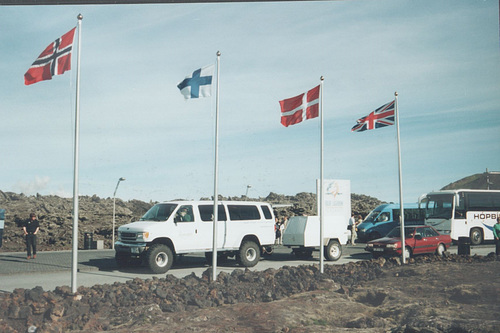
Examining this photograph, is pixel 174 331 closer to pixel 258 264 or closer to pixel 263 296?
pixel 263 296

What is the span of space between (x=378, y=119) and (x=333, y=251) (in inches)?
233

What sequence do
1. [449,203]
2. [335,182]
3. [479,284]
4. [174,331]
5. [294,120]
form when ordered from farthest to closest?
[335,182]
[449,203]
[294,120]
[479,284]
[174,331]

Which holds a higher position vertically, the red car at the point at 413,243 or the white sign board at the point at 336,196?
the white sign board at the point at 336,196

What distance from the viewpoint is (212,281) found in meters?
13.1

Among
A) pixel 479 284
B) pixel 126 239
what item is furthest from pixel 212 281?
pixel 479 284

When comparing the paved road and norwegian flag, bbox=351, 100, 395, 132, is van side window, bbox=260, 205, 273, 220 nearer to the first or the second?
the paved road

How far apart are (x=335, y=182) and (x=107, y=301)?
23.2m

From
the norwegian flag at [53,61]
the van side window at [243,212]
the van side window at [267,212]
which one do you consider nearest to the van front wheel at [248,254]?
the van side window at [243,212]

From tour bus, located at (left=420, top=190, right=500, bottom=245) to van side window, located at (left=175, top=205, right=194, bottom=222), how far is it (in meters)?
16.9

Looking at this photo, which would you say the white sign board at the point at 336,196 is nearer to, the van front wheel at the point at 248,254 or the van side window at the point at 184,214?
the van front wheel at the point at 248,254

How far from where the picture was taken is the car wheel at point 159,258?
617 inches

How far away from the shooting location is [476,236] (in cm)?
2858

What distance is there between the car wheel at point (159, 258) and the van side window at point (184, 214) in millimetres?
1157

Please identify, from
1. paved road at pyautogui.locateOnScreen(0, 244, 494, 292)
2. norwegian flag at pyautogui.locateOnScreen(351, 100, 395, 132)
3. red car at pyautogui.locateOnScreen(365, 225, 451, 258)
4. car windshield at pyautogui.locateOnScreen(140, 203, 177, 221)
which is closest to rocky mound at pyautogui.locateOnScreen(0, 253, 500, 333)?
paved road at pyautogui.locateOnScreen(0, 244, 494, 292)
